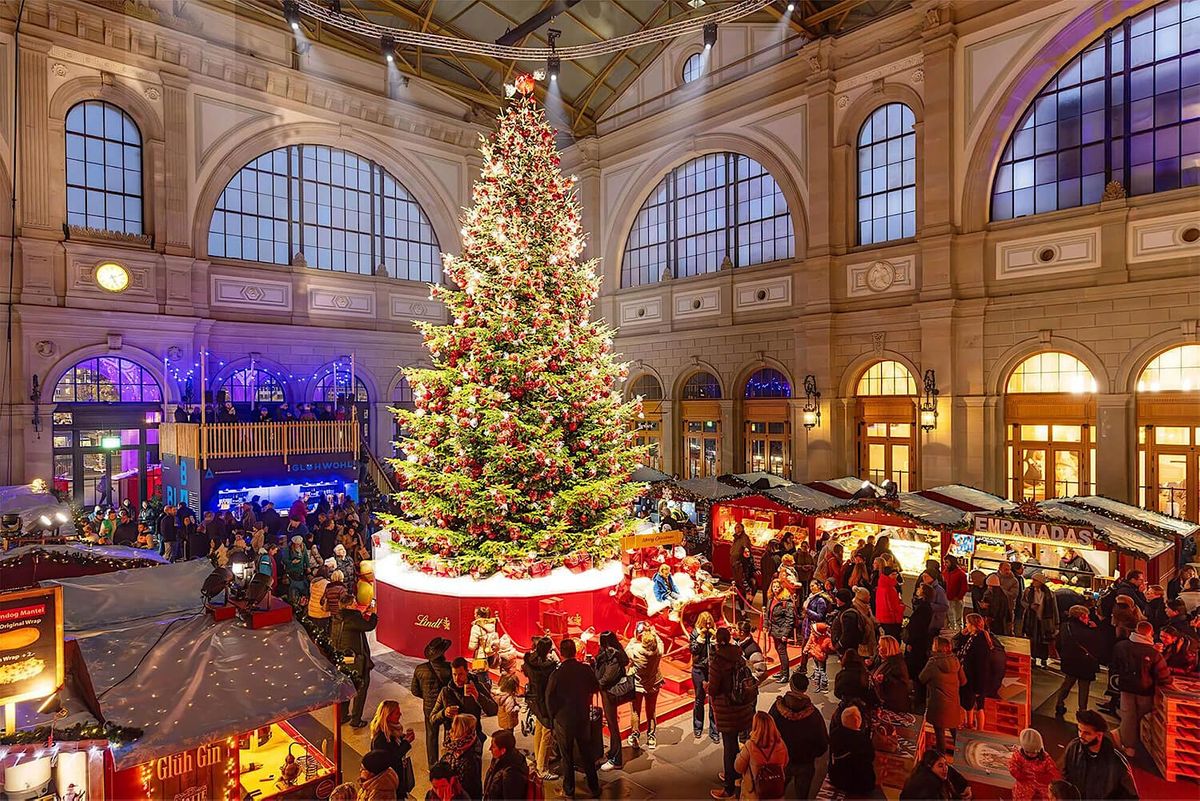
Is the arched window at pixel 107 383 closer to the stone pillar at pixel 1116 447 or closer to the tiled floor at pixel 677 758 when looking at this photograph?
the tiled floor at pixel 677 758

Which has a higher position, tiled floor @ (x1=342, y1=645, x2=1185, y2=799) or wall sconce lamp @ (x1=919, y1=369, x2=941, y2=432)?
wall sconce lamp @ (x1=919, y1=369, x2=941, y2=432)

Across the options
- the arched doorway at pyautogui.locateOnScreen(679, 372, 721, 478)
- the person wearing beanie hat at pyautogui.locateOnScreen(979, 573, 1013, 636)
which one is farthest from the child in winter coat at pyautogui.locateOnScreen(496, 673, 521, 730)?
the arched doorway at pyautogui.locateOnScreen(679, 372, 721, 478)

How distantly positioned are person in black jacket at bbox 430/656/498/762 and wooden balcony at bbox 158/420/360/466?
42.1 feet

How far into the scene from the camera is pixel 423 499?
391 inches

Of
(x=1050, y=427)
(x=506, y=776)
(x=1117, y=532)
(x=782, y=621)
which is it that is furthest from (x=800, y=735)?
(x=1050, y=427)

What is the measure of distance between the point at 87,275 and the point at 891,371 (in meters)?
21.2

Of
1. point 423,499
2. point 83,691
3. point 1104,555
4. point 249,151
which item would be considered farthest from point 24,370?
point 1104,555

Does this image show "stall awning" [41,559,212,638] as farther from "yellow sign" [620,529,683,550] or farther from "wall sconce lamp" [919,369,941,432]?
"wall sconce lamp" [919,369,941,432]

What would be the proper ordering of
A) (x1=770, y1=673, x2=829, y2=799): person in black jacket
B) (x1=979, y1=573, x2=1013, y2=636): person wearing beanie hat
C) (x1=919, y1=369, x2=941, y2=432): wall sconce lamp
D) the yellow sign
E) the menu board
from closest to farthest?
the menu board → (x1=770, y1=673, x2=829, y2=799): person in black jacket → (x1=979, y1=573, x2=1013, y2=636): person wearing beanie hat → the yellow sign → (x1=919, y1=369, x2=941, y2=432): wall sconce lamp

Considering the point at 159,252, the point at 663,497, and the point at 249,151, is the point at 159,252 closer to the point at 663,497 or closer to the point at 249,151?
the point at 249,151

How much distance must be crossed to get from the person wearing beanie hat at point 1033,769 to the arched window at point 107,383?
2075cm

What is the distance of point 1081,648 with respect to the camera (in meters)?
7.41

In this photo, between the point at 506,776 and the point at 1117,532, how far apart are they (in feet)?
33.6

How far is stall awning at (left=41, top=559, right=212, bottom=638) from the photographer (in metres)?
5.94
